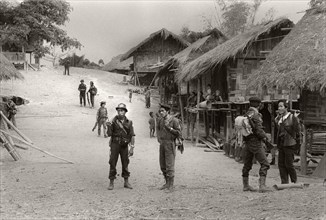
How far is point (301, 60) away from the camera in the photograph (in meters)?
11.2

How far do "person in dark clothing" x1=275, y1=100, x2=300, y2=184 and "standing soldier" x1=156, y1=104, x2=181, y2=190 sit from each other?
1.81 meters

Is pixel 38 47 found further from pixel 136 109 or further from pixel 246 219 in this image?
pixel 246 219

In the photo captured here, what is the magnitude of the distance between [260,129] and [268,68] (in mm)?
5104

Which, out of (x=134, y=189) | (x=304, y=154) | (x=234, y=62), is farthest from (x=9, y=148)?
(x=234, y=62)

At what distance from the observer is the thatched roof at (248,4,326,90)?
1062 centimetres

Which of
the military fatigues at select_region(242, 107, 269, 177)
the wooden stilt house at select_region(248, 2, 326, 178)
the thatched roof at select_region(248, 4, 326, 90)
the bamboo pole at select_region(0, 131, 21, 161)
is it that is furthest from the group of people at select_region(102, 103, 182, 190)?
the bamboo pole at select_region(0, 131, 21, 161)

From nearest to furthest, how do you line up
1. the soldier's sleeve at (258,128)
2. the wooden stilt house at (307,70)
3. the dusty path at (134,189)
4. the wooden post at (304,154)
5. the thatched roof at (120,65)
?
the dusty path at (134,189) → the soldier's sleeve at (258,128) → the wooden post at (304,154) → the wooden stilt house at (307,70) → the thatched roof at (120,65)

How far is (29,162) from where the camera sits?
12.1 m

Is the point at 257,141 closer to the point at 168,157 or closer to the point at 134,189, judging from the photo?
the point at 168,157

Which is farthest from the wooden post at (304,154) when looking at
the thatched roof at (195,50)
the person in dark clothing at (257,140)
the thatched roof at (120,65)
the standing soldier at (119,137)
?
the thatched roof at (120,65)

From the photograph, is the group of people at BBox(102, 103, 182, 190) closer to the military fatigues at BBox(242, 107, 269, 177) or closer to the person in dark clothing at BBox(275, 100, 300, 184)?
the military fatigues at BBox(242, 107, 269, 177)

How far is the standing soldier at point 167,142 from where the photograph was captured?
325 inches

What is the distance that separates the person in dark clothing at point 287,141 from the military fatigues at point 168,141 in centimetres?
181

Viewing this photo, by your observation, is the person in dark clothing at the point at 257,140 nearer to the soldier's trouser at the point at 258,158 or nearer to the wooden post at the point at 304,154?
the soldier's trouser at the point at 258,158
